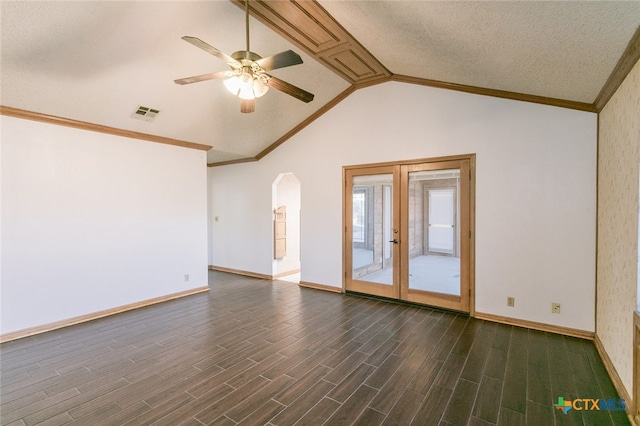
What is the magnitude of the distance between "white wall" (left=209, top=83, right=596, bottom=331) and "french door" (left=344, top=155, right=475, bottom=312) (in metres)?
0.17

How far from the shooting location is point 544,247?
3.77 m

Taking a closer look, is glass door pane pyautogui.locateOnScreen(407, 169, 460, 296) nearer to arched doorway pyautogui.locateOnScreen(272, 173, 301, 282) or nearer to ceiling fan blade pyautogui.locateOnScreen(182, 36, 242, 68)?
arched doorway pyautogui.locateOnScreen(272, 173, 301, 282)

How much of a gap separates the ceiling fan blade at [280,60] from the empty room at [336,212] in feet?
0.07

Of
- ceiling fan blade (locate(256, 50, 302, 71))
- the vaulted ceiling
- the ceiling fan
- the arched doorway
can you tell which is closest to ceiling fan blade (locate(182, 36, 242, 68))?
the ceiling fan

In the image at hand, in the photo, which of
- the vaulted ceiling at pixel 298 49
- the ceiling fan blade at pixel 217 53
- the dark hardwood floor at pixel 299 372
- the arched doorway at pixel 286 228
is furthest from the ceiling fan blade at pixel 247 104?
the arched doorway at pixel 286 228

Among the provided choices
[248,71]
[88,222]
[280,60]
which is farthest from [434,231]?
[88,222]

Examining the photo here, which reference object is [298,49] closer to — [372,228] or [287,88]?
[287,88]

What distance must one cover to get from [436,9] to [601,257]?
3163 millimetres

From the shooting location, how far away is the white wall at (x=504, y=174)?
3588mm

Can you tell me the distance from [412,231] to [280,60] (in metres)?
3.42

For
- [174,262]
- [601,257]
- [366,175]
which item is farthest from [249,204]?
[601,257]

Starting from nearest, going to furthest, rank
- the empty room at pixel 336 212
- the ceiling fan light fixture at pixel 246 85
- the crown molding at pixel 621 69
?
the crown molding at pixel 621 69 < the empty room at pixel 336 212 < the ceiling fan light fixture at pixel 246 85

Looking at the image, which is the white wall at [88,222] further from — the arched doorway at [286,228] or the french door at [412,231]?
the french door at [412,231]

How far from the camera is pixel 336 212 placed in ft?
18.4
